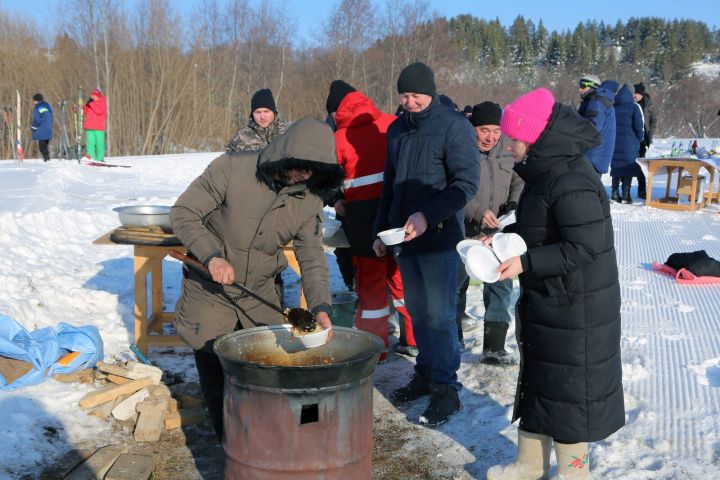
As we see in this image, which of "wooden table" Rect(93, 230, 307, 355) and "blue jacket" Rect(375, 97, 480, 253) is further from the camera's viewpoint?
"wooden table" Rect(93, 230, 307, 355)

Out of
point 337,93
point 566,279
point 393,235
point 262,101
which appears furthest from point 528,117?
point 262,101

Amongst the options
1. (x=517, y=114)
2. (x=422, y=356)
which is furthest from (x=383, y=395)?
(x=517, y=114)

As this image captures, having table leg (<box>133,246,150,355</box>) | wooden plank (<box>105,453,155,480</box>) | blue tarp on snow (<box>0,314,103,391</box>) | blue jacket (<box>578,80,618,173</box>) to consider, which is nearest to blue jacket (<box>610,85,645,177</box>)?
blue jacket (<box>578,80,618,173</box>)

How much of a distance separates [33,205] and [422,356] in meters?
7.52

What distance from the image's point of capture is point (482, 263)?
9.09ft

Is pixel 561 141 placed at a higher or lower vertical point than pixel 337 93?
lower

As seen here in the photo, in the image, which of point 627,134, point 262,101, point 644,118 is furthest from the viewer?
point 644,118

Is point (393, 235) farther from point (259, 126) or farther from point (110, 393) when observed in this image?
point (259, 126)

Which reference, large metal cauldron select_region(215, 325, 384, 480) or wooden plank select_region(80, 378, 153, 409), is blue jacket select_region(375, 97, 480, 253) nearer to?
large metal cauldron select_region(215, 325, 384, 480)

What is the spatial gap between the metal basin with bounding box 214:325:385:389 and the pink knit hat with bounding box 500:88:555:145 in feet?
3.24

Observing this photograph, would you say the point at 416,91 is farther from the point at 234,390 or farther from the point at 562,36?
the point at 562,36

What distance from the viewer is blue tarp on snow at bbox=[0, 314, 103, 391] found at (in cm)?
407

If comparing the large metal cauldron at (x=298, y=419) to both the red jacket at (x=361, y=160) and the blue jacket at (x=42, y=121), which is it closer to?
the red jacket at (x=361, y=160)

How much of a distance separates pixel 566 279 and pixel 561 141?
53 centimetres
